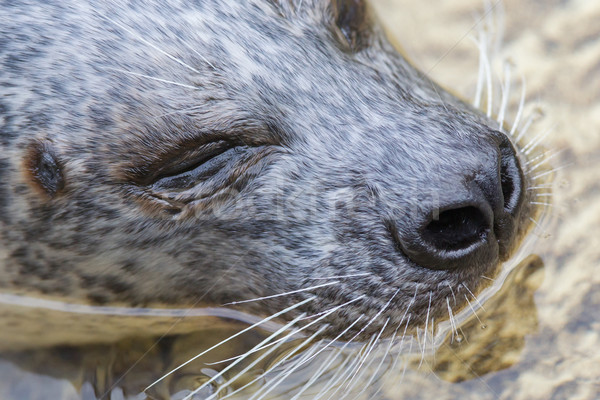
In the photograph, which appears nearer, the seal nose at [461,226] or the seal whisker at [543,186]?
the seal nose at [461,226]

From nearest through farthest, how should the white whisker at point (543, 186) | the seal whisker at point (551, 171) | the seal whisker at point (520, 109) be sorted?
the white whisker at point (543, 186) < the seal whisker at point (551, 171) < the seal whisker at point (520, 109)

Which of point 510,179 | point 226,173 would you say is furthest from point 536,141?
point 226,173

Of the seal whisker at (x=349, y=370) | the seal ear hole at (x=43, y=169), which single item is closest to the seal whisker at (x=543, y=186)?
the seal whisker at (x=349, y=370)

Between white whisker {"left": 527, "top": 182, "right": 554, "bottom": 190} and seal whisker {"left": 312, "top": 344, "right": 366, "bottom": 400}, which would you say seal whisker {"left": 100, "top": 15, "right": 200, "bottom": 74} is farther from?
white whisker {"left": 527, "top": 182, "right": 554, "bottom": 190}

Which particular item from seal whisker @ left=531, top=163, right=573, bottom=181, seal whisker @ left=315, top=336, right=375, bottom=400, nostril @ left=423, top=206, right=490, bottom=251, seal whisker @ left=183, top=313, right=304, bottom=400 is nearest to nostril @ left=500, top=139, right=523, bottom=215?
nostril @ left=423, top=206, right=490, bottom=251

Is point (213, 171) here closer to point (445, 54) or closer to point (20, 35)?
point (20, 35)

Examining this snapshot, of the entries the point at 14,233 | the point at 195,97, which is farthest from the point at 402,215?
the point at 14,233

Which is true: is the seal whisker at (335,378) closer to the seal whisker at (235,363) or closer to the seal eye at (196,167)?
the seal whisker at (235,363)
